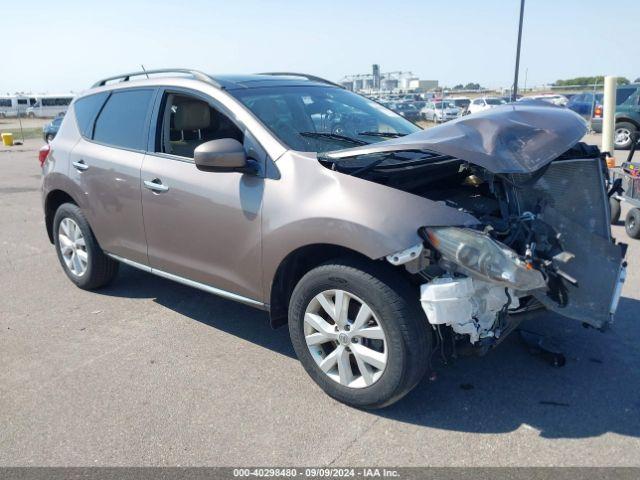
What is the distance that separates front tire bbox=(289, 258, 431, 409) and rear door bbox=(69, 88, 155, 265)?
5.51ft

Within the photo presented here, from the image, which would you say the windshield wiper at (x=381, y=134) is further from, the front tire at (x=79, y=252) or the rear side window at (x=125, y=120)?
the front tire at (x=79, y=252)

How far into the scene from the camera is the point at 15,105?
62.5 meters

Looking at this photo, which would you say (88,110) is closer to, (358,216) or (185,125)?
(185,125)

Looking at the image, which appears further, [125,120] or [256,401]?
[125,120]

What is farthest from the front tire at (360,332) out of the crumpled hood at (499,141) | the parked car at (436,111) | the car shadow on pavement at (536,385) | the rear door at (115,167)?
the parked car at (436,111)

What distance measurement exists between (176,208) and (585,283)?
2608mm

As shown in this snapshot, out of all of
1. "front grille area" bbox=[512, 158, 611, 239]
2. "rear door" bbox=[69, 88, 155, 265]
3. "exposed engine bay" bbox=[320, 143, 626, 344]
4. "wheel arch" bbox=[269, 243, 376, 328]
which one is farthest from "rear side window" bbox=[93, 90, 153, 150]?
"front grille area" bbox=[512, 158, 611, 239]

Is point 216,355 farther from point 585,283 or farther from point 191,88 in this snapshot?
point 585,283

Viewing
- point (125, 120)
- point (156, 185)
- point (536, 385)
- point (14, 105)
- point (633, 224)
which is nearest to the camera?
point (536, 385)

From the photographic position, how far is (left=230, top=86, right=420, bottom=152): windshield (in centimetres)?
376

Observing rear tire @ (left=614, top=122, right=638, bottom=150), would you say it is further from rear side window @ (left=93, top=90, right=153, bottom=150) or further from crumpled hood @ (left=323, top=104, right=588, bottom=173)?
rear side window @ (left=93, top=90, right=153, bottom=150)

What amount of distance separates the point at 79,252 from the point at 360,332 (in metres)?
3.17

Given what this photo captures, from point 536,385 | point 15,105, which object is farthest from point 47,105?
point 536,385

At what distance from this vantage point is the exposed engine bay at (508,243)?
112 inches
